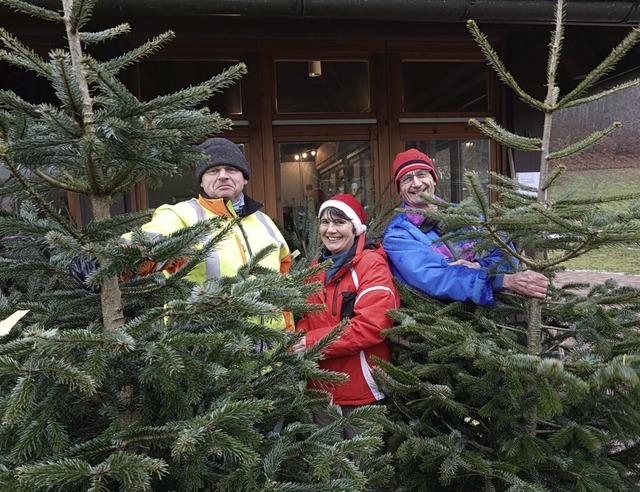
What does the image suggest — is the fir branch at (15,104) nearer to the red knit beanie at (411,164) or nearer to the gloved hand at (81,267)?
the gloved hand at (81,267)

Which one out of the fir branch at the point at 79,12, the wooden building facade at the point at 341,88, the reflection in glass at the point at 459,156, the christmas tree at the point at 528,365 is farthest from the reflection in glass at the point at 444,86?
the fir branch at the point at 79,12

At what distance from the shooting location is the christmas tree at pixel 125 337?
3.68 ft

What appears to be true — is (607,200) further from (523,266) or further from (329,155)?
(329,155)

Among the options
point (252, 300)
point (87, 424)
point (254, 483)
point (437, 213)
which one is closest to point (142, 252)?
point (252, 300)

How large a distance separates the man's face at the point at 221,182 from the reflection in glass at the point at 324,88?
273cm

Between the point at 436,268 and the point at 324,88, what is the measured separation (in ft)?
10.6

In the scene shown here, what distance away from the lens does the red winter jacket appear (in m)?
2.32

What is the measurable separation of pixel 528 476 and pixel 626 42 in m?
1.84

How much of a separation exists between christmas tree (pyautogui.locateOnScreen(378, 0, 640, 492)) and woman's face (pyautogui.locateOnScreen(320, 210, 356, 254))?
0.51 m

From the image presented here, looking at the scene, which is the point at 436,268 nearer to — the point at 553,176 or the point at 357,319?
the point at 357,319

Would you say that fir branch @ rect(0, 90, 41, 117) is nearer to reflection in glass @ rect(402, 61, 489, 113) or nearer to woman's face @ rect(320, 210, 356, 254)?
woman's face @ rect(320, 210, 356, 254)

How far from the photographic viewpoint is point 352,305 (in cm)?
246

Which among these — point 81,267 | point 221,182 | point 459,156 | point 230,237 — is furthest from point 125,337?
point 459,156

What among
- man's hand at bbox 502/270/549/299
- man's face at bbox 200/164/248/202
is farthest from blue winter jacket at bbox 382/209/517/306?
man's face at bbox 200/164/248/202
